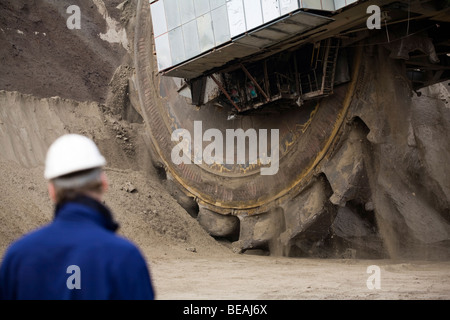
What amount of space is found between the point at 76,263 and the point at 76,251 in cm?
6

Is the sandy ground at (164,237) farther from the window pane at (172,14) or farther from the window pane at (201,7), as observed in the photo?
the window pane at (201,7)

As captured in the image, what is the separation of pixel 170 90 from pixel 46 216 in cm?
478

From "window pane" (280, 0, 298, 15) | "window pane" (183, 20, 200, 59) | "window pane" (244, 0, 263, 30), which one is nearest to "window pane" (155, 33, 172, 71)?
"window pane" (183, 20, 200, 59)

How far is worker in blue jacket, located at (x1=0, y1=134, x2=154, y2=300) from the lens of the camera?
264 centimetres

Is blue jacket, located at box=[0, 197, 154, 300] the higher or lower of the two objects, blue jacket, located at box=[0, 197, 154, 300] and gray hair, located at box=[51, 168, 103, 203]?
the lower

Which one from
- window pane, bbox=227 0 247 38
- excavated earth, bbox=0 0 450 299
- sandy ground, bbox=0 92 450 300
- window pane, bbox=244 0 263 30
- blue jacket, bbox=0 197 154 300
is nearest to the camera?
blue jacket, bbox=0 197 154 300

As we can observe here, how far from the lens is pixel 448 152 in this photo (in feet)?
44.4

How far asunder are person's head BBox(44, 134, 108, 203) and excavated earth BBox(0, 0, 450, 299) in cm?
534

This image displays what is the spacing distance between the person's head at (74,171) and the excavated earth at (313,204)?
534 centimetres

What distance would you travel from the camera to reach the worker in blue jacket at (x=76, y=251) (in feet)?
8.66

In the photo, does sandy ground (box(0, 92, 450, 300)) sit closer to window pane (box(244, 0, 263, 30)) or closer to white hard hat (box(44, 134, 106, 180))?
Answer: window pane (box(244, 0, 263, 30))

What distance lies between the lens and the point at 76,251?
2652 mm
